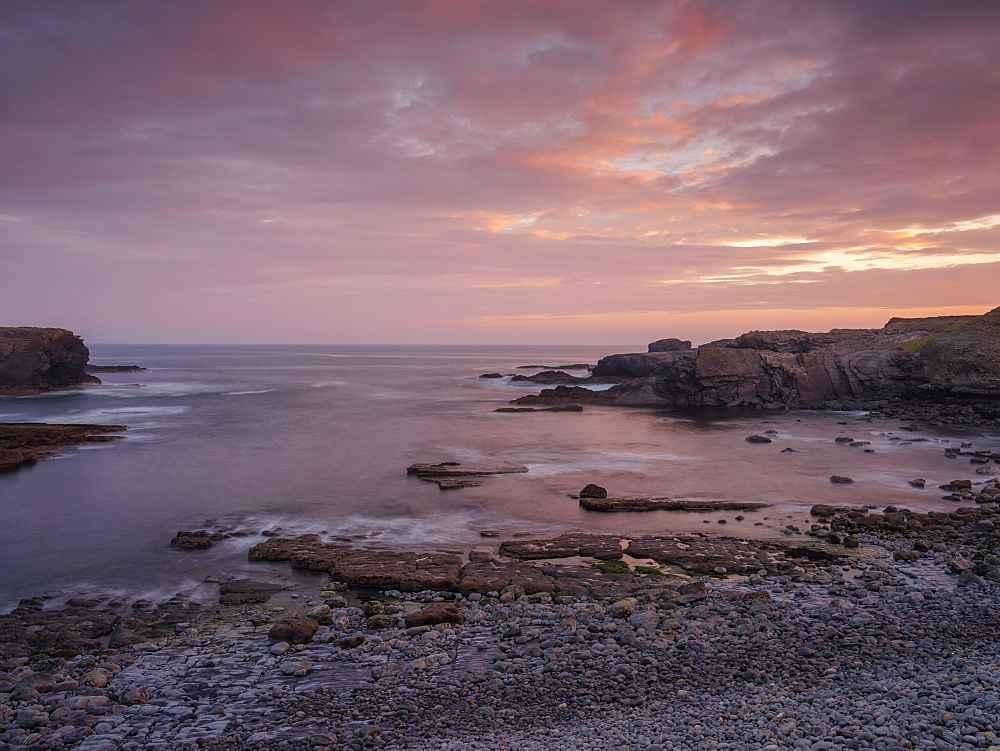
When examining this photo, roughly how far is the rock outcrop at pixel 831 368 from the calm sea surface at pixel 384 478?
5.95 m

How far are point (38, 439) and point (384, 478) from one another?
89.4 feet

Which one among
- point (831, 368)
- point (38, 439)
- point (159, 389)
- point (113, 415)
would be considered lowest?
A: point (113, 415)

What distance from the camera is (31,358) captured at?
80438mm

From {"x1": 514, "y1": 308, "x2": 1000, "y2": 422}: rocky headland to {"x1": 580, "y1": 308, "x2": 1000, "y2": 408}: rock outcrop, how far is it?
0.28 feet

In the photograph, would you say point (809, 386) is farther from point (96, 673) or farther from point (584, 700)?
point (96, 673)

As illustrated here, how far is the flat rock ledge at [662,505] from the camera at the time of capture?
88.8 feet

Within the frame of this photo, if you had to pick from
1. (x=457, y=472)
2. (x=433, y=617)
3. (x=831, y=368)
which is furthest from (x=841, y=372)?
(x=433, y=617)

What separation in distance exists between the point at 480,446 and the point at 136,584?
2765 cm

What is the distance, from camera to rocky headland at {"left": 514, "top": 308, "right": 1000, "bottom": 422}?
5403 cm

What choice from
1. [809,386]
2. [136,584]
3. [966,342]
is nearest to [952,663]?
[136,584]

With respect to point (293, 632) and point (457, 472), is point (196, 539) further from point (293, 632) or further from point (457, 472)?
point (457, 472)

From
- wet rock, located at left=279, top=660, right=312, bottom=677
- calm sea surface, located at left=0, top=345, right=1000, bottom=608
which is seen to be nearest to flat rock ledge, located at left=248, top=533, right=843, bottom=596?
calm sea surface, located at left=0, top=345, right=1000, bottom=608

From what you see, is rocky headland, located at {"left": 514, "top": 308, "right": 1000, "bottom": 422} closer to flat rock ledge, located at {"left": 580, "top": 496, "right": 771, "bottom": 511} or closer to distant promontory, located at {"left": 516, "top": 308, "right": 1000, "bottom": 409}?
distant promontory, located at {"left": 516, "top": 308, "right": 1000, "bottom": 409}

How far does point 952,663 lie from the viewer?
472 inches
